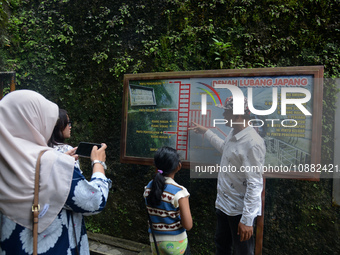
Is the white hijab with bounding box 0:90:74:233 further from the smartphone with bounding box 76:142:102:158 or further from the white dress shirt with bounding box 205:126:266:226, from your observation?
the white dress shirt with bounding box 205:126:266:226

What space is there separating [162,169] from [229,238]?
1.13 m

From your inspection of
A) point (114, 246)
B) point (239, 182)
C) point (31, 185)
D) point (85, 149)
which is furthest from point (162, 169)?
point (114, 246)

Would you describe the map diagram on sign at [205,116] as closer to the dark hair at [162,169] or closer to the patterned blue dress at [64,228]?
the dark hair at [162,169]

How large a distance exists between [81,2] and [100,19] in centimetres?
47

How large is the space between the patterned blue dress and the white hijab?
0.14ft

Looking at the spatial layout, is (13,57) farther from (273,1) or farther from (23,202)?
(273,1)

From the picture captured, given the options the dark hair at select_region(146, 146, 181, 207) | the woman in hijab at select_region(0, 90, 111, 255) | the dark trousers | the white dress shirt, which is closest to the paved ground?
the dark trousers

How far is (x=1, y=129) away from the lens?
1152 millimetres

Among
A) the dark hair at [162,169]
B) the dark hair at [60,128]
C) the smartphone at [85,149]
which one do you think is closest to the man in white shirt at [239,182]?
the dark hair at [162,169]

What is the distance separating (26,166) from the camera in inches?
45.3

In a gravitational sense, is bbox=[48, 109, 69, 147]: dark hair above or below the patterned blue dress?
above

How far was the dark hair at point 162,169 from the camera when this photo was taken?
182 centimetres

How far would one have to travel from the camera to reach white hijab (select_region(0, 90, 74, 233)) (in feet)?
3.76

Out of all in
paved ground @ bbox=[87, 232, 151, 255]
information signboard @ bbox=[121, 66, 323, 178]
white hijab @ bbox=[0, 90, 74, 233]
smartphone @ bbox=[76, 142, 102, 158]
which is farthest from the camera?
paved ground @ bbox=[87, 232, 151, 255]
